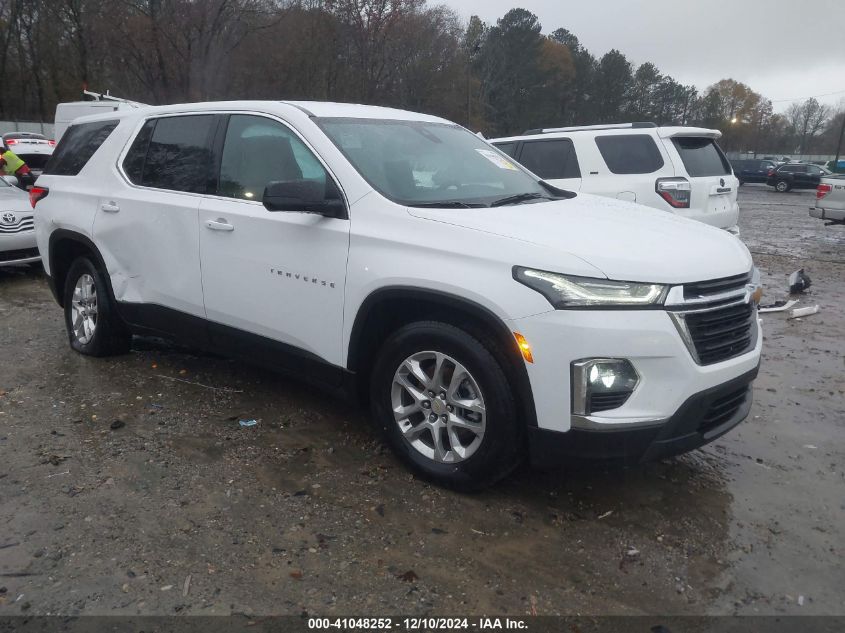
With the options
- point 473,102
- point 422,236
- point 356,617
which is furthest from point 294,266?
point 473,102

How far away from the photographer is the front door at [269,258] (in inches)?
145

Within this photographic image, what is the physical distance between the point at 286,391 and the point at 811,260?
1005 cm

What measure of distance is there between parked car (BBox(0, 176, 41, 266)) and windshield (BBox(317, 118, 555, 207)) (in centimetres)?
601

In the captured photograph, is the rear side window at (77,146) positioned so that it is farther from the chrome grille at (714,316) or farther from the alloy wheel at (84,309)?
the chrome grille at (714,316)

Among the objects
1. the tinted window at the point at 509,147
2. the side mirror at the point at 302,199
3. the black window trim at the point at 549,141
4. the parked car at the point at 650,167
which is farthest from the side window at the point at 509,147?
the side mirror at the point at 302,199

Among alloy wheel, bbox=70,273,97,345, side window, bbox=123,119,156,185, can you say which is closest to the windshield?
side window, bbox=123,119,156,185

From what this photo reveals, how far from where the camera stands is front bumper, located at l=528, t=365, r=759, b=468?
2.93 meters

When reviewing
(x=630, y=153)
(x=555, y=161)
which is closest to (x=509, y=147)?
(x=555, y=161)

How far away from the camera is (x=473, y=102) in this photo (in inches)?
2292

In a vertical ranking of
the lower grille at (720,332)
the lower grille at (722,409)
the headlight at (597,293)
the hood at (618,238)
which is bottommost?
the lower grille at (722,409)

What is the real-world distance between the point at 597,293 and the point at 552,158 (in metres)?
5.81

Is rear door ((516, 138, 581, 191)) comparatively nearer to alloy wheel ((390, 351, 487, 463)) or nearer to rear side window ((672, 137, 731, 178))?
rear side window ((672, 137, 731, 178))

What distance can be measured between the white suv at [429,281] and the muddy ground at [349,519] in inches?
16.0

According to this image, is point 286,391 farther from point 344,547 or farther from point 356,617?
point 356,617
